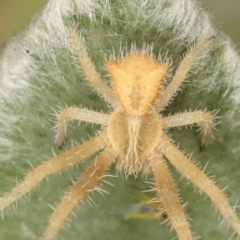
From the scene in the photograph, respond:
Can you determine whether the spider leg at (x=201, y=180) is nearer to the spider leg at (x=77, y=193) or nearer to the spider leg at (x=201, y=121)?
the spider leg at (x=201, y=121)

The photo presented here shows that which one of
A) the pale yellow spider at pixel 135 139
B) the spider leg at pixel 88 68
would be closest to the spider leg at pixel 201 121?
the pale yellow spider at pixel 135 139

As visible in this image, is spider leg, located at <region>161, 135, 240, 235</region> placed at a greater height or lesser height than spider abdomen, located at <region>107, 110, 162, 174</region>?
lesser

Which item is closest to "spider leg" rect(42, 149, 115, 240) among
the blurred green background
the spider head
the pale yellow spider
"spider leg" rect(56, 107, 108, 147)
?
the pale yellow spider

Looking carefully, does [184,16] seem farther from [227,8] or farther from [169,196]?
[227,8]

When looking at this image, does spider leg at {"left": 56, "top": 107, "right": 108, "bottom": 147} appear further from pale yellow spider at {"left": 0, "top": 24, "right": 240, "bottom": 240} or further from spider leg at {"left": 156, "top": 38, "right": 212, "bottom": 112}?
spider leg at {"left": 156, "top": 38, "right": 212, "bottom": 112}

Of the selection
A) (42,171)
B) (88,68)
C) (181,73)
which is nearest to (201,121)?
(181,73)

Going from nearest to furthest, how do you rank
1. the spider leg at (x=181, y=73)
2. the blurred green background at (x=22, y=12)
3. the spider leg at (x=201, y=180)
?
the spider leg at (x=181, y=73) < the spider leg at (x=201, y=180) < the blurred green background at (x=22, y=12)
